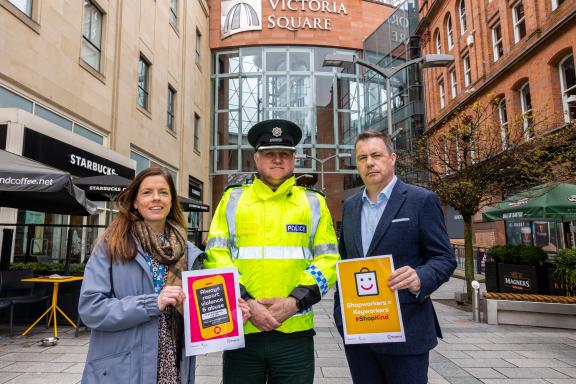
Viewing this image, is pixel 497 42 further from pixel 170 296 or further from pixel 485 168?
pixel 170 296

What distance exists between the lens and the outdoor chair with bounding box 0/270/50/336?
23.5 ft

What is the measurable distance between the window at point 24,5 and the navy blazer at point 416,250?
11.2 metres

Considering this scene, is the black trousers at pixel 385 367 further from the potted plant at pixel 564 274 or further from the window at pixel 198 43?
the window at pixel 198 43

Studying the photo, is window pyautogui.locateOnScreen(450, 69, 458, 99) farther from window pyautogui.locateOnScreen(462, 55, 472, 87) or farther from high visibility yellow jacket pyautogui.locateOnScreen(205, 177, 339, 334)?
high visibility yellow jacket pyautogui.locateOnScreen(205, 177, 339, 334)

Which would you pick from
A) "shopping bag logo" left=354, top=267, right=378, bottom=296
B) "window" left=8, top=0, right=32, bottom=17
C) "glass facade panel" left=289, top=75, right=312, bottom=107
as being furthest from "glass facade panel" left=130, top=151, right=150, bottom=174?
"glass facade panel" left=289, top=75, right=312, bottom=107

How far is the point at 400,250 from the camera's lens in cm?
236

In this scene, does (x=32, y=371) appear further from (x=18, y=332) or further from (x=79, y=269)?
(x=79, y=269)

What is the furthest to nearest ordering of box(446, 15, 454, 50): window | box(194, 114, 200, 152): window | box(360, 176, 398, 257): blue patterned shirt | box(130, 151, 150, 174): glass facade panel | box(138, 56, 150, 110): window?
box(446, 15, 454, 50): window → box(194, 114, 200, 152): window → box(138, 56, 150, 110): window → box(130, 151, 150, 174): glass facade panel → box(360, 176, 398, 257): blue patterned shirt

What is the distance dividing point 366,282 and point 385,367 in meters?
0.54

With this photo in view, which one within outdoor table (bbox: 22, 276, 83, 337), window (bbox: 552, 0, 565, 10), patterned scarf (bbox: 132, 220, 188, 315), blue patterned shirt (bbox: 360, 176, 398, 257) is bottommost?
outdoor table (bbox: 22, 276, 83, 337)

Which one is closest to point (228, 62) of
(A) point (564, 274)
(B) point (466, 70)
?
(B) point (466, 70)

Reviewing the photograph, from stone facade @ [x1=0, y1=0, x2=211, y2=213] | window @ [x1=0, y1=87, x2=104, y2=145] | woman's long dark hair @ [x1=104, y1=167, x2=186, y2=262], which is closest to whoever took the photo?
woman's long dark hair @ [x1=104, y1=167, x2=186, y2=262]

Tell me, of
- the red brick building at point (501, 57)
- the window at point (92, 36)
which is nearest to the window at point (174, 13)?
→ the window at point (92, 36)

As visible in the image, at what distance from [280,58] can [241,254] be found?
1218 inches
